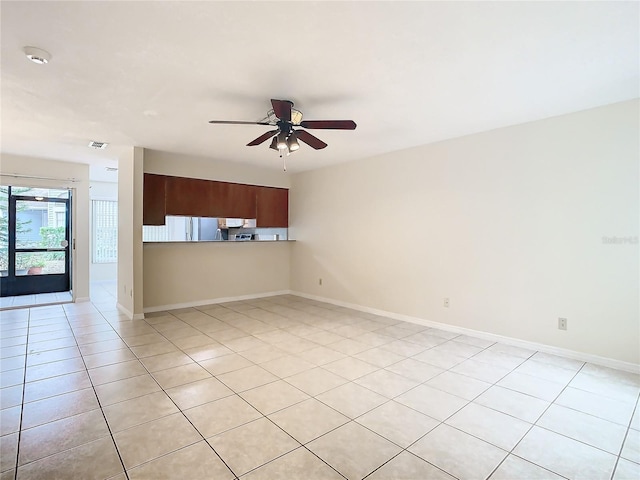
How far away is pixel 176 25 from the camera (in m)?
2.00

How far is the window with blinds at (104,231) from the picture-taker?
8.20 meters

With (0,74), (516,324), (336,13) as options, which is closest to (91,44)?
(0,74)

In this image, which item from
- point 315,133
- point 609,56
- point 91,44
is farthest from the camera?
point 315,133

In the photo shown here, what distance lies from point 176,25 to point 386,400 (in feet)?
9.66

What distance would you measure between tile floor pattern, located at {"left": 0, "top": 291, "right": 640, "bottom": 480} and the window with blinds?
173 inches

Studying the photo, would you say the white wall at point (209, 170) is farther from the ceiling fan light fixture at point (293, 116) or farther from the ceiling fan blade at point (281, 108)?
the ceiling fan blade at point (281, 108)

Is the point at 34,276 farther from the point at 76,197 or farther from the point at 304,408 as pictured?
the point at 304,408

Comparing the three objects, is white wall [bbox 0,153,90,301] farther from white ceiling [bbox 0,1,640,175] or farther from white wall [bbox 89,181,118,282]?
white wall [bbox 89,181,118,282]

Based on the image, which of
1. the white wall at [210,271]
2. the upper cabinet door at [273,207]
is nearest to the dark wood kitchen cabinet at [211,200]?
the upper cabinet door at [273,207]

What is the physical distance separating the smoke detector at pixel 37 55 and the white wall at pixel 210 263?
2.87 metres

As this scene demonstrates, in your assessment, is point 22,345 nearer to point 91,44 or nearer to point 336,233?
point 91,44

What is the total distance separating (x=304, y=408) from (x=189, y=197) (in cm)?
428

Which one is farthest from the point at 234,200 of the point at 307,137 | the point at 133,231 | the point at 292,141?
the point at 307,137

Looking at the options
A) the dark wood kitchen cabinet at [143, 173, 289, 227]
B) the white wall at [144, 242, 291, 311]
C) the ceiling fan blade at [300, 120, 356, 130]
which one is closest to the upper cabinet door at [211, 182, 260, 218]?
the dark wood kitchen cabinet at [143, 173, 289, 227]
